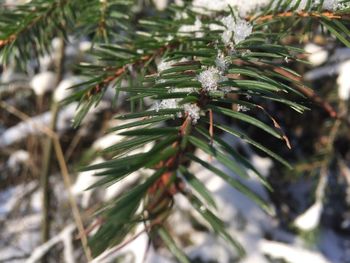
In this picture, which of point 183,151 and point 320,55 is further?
point 320,55

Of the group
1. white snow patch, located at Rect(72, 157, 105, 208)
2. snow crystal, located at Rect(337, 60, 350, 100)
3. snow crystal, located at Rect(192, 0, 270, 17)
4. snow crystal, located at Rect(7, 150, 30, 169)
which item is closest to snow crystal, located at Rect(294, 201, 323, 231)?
snow crystal, located at Rect(337, 60, 350, 100)

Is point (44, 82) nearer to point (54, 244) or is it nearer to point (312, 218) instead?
point (54, 244)

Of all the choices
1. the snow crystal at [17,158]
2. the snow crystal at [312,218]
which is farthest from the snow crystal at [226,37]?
the snow crystal at [17,158]

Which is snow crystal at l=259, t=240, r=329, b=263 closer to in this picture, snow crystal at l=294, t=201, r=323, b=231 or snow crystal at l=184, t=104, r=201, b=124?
snow crystal at l=294, t=201, r=323, b=231

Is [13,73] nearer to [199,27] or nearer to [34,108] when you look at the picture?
[34,108]

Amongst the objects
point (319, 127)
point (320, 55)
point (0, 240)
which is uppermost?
point (320, 55)

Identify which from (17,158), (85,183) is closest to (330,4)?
(85,183)

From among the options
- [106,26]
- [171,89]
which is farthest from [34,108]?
[171,89]
